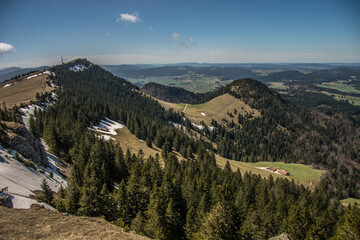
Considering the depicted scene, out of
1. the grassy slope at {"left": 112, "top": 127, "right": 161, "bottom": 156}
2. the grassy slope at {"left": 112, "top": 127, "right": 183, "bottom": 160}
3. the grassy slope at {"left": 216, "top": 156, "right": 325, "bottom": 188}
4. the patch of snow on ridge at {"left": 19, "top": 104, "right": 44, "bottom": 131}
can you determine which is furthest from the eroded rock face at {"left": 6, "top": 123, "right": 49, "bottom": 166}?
the grassy slope at {"left": 216, "top": 156, "right": 325, "bottom": 188}

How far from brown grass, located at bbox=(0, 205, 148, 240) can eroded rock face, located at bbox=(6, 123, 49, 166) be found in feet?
89.2

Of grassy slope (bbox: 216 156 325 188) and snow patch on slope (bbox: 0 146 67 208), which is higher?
snow patch on slope (bbox: 0 146 67 208)

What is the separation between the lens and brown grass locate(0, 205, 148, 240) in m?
20.5

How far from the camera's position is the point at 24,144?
48.0 metres

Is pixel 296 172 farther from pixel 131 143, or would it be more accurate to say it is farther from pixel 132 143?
pixel 131 143

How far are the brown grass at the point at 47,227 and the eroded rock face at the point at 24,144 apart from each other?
27.2 m

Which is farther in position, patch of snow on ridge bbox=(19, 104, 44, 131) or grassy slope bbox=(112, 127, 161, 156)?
grassy slope bbox=(112, 127, 161, 156)

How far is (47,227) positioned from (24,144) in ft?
115

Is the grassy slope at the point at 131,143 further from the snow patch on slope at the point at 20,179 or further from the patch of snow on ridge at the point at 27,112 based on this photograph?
the snow patch on slope at the point at 20,179

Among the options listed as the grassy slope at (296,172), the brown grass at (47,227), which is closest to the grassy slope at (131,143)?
the grassy slope at (296,172)

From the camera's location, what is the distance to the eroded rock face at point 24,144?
46.8m

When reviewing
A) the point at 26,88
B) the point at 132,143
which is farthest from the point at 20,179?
the point at 26,88

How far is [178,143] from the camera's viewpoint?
363 feet

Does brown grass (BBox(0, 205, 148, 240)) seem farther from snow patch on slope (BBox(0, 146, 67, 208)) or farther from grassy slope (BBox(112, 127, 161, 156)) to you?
grassy slope (BBox(112, 127, 161, 156))
